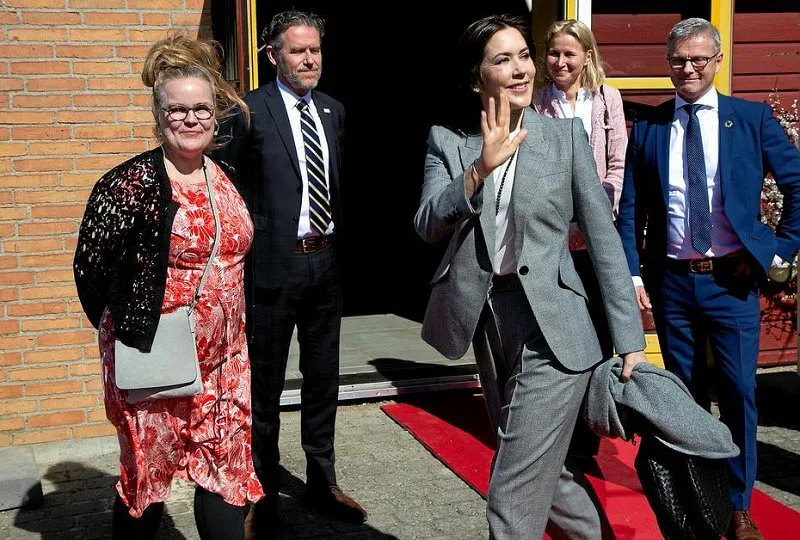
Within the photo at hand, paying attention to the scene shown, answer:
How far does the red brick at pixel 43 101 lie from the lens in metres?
5.30

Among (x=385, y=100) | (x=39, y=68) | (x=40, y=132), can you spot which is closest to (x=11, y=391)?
(x=40, y=132)

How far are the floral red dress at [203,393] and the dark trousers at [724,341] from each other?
1905mm

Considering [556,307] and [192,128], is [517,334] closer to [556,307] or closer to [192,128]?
[556,307]

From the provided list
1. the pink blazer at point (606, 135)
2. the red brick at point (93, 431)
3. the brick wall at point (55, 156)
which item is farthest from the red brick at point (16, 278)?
the pink blazer at point (606, 135)

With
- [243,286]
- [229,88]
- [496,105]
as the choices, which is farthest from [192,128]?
[496,105]

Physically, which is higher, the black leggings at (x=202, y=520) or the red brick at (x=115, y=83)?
the red brick at (x=115, y=83)

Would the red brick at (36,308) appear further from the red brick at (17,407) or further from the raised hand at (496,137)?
the raised hand at (496,137)

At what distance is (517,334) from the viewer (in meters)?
3.20

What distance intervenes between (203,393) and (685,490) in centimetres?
158

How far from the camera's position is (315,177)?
4.49 metres

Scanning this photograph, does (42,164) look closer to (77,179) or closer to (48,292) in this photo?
(77,179)

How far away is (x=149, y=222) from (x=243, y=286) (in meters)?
0.49

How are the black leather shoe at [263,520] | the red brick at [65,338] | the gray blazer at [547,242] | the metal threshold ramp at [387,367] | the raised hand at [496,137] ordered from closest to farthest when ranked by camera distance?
the raised hand at [496,137] < the gray blazer at [547,242] < the black leather shoe at [263,520] < the red brick at [65,338] < the metal threshold ramp at [387,367]

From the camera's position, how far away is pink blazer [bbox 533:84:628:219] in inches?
194
